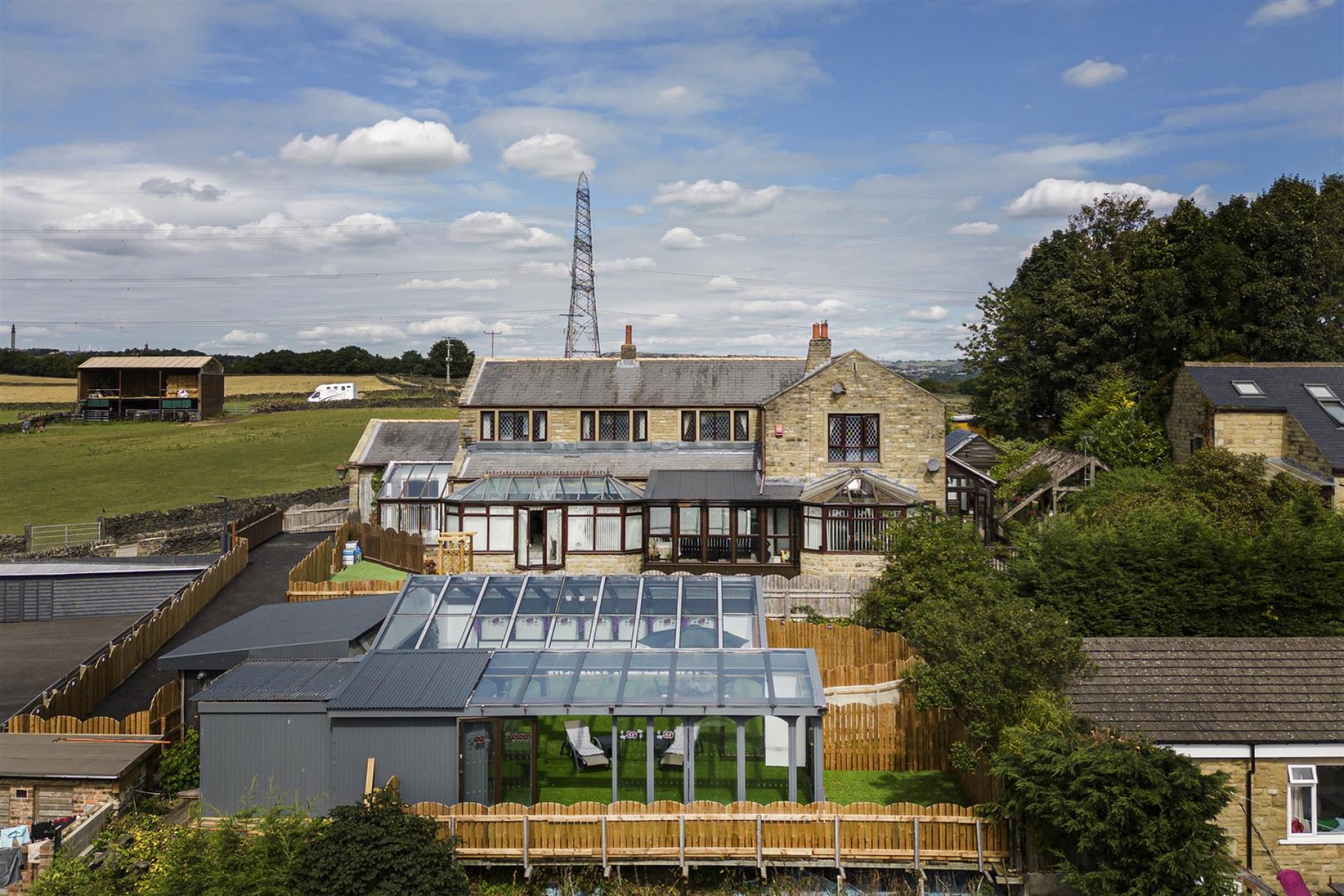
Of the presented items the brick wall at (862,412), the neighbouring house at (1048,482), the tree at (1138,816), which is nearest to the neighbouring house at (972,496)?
the neighbouring house at (1048,482)

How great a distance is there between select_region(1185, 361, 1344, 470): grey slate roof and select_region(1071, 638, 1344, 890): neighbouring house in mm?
15653

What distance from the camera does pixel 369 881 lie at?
40.0ft

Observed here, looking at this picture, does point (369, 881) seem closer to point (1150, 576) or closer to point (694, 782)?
point (694, 782)

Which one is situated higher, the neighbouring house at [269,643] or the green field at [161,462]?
the green field at [161,462]

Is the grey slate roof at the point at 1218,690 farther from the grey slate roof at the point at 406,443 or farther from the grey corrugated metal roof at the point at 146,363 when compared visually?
the grey corrugated metal roof at the point at 146,363

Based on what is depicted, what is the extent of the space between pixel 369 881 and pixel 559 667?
4.90 meters

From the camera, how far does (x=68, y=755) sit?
1608 cm

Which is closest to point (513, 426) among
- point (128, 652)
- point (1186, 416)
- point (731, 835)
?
point (128, 652)

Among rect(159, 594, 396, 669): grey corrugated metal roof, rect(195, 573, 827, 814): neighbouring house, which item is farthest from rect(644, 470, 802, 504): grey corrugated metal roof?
Answer: rect(195, 573, 827, 814): neighbouring house

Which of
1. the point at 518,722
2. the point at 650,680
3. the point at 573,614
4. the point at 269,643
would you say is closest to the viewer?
the point at 650,680

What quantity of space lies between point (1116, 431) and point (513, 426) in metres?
22.2

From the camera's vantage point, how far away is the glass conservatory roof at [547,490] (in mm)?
32000

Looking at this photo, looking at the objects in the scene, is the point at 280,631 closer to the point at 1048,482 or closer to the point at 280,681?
the point at 280,681

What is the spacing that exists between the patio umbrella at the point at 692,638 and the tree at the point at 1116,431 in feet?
71.2
